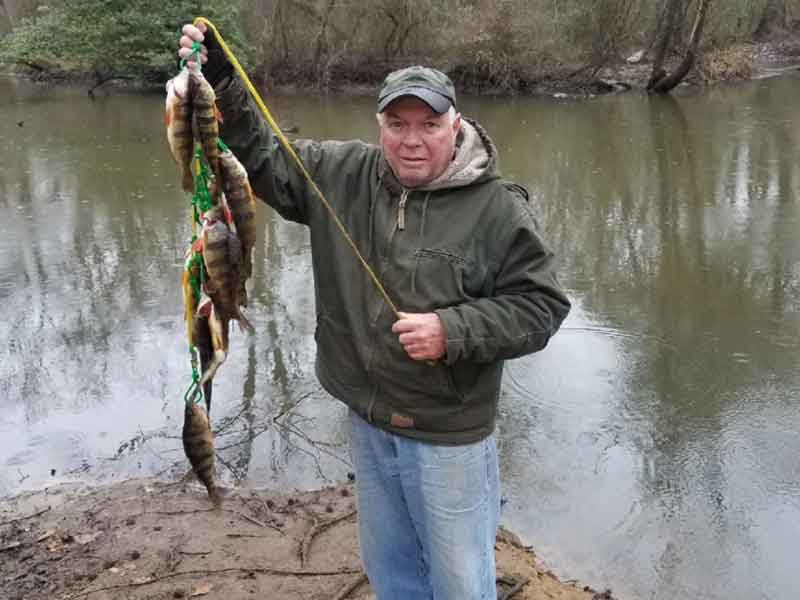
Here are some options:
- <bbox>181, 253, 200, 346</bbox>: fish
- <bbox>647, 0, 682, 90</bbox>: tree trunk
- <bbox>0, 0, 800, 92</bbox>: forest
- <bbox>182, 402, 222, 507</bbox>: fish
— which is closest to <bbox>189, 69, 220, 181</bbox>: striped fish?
<bbox>181, 253, 200, 346</bbox>: fish

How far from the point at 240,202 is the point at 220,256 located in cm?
19

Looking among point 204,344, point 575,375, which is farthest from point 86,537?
point 575,375

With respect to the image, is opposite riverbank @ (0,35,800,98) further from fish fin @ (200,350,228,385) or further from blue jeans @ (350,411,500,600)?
fish fin @ (200,350,228,385)

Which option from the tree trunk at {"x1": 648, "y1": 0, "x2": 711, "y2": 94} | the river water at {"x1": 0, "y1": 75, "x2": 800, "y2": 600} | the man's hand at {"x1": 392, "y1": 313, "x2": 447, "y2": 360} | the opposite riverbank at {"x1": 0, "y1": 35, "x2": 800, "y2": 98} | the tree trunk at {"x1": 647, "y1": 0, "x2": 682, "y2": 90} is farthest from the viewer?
the opposite riverbank at {"x1": 0, "y1": 35, "x2": 800, "y2": 98}

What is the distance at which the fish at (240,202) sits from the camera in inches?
105

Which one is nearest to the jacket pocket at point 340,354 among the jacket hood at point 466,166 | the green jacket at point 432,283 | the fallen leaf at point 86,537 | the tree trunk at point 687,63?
the green jacket at point 432,283

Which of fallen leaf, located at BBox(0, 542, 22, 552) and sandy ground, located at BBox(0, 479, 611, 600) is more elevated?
fallen leaf, located at BBox(0, 542, 22, 552)

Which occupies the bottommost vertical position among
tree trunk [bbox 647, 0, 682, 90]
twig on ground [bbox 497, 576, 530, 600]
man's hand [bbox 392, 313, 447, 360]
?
twig on ground [bbox 497, 576, 530, 600]

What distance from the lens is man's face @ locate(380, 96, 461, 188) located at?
2.63m

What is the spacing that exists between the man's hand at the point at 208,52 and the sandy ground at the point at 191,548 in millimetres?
2304

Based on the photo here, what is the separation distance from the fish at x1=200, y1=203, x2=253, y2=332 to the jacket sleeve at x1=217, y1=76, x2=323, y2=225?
0.29m

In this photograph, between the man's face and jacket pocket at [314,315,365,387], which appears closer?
the man's face

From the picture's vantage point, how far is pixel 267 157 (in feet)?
9.68

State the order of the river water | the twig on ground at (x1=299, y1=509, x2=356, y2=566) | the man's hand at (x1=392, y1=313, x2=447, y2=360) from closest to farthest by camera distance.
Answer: the man's hand at (x1=392, y1=313, x2=447, y2=360)
the twig on ground at (x1=299, y1=509, x2=356, y2=566)
the river water
